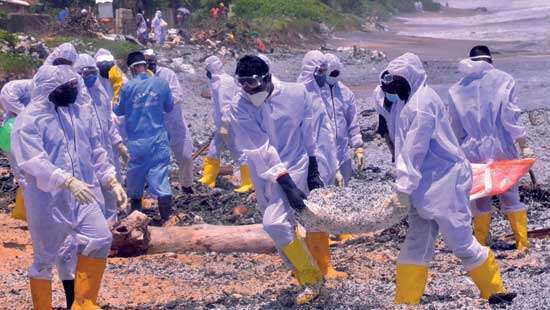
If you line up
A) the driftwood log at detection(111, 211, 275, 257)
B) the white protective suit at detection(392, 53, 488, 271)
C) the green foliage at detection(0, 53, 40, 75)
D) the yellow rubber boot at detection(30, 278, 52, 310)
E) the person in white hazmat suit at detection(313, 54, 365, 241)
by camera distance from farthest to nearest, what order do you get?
the green foliage at detection(0, 53, 40, 75) → the person in white hazmat suit at detection(313, 54, 365, 241) → the driftwood log at detection(111, 211, 275, 257) → the yellow rubber boot at detection(30, 278, 52, 310) → the white protective suit at detection(392, 53, 488, 271)

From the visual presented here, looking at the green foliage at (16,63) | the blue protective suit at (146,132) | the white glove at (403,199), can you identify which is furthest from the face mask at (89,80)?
the green foliage at (16,63)

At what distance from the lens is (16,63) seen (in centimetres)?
2006

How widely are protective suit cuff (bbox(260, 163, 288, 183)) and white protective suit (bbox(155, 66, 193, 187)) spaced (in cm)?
500

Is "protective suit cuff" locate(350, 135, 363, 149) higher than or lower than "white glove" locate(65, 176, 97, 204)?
lower

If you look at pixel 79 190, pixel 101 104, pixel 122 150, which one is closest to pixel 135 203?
pixel 122 150

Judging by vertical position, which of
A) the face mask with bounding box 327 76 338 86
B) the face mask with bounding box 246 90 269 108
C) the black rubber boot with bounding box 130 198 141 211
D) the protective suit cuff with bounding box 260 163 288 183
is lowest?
the black rubber boot with bounding box 130 198 141 211

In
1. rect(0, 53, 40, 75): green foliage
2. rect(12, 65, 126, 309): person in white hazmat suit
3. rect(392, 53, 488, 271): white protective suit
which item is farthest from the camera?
rect(0, 53, 40, 75): green foliage

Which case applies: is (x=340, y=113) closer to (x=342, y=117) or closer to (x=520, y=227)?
(x=342, y=117)

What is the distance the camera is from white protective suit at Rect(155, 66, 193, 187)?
40.7 feet

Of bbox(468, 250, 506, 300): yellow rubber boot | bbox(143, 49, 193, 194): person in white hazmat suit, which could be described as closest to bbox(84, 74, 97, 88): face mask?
bbox(143, 49, 193, 194): person in white hazmat suit

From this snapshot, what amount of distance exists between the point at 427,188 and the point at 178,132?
6179mm

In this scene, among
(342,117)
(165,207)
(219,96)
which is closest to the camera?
(342,117)

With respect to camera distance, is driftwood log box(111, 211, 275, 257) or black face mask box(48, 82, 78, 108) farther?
driftwood log box(111, 211, 275, 257)

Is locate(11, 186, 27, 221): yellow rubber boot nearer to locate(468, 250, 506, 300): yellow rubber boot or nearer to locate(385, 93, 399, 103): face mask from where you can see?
locate(385, 93, 399, 103): face mask
